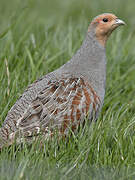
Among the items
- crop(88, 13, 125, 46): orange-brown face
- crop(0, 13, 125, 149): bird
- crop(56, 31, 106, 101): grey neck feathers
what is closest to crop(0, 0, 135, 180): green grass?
Result: crop(0, 13, 125, 149): bird

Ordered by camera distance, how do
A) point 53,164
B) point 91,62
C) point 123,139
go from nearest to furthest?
point 53,164 < point 123,139 < point 91,62

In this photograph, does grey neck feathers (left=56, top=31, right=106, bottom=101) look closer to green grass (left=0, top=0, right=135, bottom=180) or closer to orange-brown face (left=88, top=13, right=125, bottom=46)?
orange-brown face (left=88, top=13, right=125, bottom=46)

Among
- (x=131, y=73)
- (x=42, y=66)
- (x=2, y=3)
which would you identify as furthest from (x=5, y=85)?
(x=2, y=3)

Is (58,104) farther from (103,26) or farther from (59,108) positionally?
(103,26)

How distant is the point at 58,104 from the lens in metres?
4.48

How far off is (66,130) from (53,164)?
76 cm

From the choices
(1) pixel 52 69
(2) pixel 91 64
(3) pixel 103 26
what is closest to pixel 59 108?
(2) pixel 91 64

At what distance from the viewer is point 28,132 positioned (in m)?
4.31

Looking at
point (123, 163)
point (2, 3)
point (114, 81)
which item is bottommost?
point (123, 163)

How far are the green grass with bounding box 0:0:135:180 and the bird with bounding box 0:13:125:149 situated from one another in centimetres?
15

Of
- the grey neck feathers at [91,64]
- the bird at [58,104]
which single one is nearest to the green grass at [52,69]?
the bird at [58,104]

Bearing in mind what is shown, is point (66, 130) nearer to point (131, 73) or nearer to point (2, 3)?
point (131, 73)

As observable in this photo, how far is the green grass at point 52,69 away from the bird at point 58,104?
149 mm

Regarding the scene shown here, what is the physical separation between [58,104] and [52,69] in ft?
4.53
